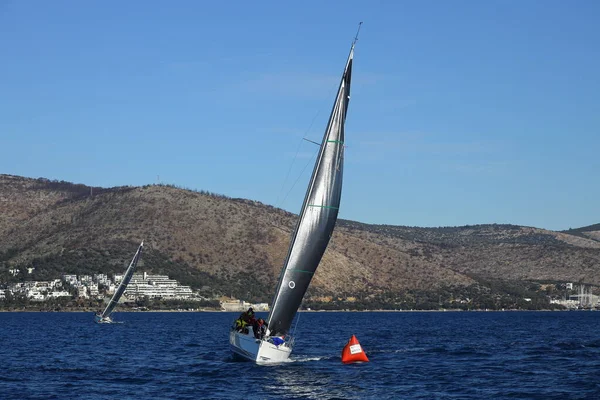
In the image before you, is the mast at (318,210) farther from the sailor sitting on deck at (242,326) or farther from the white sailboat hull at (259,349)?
the sailor sitting on deck at (242,326)

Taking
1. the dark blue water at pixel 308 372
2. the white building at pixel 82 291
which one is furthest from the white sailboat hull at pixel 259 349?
the white building at pixel 82 291

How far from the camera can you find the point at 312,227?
49906mm

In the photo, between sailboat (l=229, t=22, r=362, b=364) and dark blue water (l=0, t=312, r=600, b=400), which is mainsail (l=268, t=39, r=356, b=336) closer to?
sailboat (l=229, t=22, r=362, b=364)

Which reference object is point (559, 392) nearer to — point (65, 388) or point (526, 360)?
point (526, 360)

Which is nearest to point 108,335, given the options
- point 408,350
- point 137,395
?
point 408,350

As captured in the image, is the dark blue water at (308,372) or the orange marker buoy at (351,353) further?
the orange marker buoy at (351,353)

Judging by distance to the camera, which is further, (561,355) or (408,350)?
(408,350)

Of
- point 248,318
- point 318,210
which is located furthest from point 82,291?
point 318,210

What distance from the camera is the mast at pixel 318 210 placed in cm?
4975

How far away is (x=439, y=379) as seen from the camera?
49.4 m

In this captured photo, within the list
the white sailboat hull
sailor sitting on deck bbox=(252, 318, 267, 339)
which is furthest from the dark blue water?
sailor sitting on deck bbox=(252, 318, 267, 339)

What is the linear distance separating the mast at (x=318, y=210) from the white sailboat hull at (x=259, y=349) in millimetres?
1189

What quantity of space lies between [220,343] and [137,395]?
33203mm

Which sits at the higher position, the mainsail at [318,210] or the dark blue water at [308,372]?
the mainsail at [318,210]
